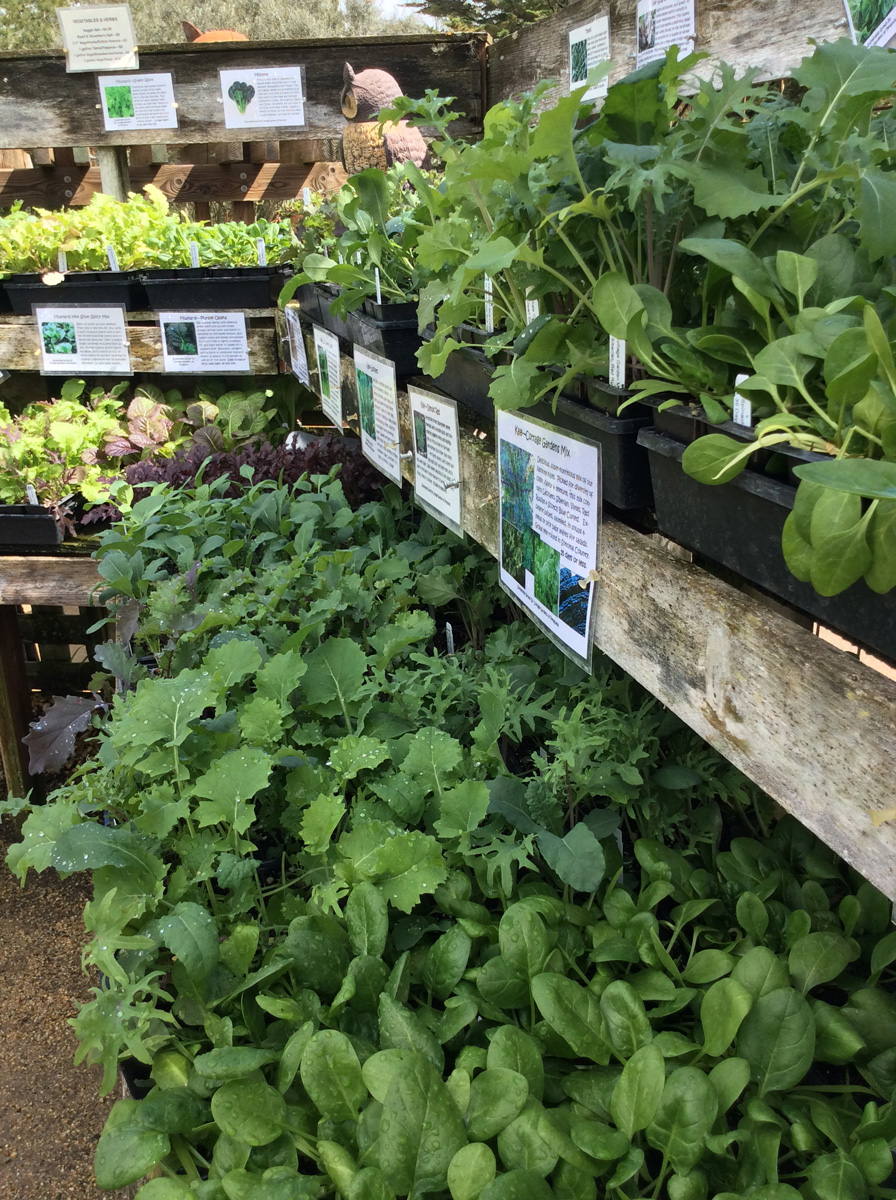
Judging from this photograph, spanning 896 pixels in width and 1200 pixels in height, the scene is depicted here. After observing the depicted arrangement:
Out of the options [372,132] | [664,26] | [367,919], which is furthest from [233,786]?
[372,132]

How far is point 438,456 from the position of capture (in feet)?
5.09

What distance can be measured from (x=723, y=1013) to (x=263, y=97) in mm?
3193

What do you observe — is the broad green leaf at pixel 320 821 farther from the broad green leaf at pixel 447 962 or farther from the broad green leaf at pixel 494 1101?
the broad green leaf at pixel 494 1101

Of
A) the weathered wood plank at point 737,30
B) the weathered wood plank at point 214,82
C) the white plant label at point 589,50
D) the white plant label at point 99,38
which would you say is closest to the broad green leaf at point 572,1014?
the weathered wood plank at point 737,30

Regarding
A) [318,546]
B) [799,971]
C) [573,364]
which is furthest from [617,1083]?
[318,546]

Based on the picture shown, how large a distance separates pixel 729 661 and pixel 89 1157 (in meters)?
2.15

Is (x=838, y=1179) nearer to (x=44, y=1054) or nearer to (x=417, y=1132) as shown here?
(x=417, y=1132)

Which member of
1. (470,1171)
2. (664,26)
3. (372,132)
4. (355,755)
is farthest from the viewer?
(372,132)

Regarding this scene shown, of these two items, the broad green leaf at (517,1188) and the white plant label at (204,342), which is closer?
the broad green leaf at (517,1188)

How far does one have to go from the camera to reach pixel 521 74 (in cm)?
255

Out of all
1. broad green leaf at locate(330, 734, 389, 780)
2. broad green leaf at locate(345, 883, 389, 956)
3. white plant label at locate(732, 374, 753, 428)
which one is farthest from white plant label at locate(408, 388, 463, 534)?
white plant label at locate(732, 374, 753, 428)

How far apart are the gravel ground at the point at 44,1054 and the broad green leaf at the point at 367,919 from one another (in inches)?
35.2

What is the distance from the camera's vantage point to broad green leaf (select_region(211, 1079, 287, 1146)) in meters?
0.89

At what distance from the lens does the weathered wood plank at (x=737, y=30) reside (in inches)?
56.7
